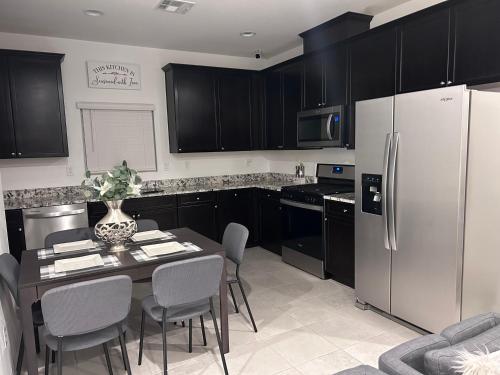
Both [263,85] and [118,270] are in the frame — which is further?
[263,85]

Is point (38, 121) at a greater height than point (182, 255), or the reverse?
point (38, 121)

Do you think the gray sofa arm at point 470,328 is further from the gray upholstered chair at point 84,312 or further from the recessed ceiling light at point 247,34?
the recessed ceiling light at point 247,34

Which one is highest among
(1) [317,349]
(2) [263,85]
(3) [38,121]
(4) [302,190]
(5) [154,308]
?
(2) [263,85]

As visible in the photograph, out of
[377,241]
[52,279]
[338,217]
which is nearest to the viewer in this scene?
[52,279]

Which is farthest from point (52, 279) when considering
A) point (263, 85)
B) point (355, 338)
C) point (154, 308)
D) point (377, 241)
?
point (263, 85)

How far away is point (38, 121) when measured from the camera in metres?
3.98

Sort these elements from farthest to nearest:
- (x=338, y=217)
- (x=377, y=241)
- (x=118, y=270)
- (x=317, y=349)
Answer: (x=338, y=217) < (x=377, y=241) < (x=317, y=349) < (x=118, y=270)

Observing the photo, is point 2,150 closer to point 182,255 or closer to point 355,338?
point 182,255

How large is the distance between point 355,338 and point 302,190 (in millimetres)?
1757

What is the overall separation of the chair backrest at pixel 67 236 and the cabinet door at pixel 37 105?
1.54m

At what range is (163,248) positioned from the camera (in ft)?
8.13

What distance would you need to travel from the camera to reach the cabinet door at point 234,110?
500 cm

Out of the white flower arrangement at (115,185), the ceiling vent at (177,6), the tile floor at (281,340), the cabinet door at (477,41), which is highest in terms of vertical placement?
the ceiling vent at (177,6)

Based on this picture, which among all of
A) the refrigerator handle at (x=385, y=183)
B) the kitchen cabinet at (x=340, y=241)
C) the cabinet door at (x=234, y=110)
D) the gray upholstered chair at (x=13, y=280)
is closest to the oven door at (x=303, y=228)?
the kitchen cabinet at (x=340, y=241)
